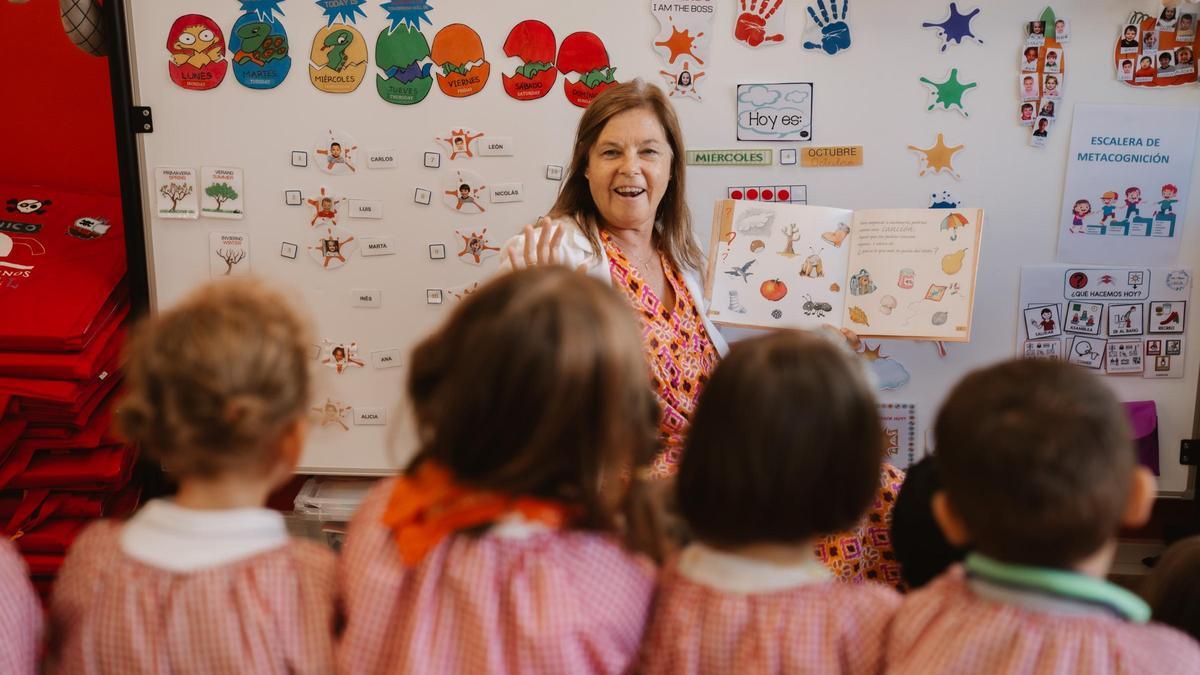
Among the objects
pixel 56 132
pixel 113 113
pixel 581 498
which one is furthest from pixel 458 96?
pixel 581 498

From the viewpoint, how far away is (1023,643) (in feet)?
2.83

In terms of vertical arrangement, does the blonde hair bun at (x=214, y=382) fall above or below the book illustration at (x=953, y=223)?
below

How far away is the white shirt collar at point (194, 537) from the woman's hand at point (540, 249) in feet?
2.86

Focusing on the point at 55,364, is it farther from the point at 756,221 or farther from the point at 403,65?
the point at 756,221

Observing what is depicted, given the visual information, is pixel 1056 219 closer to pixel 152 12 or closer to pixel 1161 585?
pixel 1161 585

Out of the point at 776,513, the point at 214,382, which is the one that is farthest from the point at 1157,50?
the point at 214,382

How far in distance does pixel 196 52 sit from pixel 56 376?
94 cm

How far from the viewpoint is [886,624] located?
948 mm

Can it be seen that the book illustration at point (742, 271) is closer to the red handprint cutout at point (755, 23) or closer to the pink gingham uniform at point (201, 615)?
the red handprint cutout at point (755, 23)

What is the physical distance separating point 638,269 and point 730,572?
113cm

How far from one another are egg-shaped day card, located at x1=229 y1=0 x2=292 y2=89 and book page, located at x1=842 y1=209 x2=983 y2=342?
1593 mm

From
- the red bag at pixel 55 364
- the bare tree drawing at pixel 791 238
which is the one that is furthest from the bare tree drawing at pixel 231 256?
the bare tree drawing at pixel 791 238

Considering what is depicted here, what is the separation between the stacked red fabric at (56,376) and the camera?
2.30 m

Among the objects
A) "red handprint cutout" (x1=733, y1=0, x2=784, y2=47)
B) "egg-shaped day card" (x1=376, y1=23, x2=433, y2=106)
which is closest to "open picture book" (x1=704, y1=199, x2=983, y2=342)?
"red handprint cutout" (x1=733, y1=0, x2=784, y2=47)
